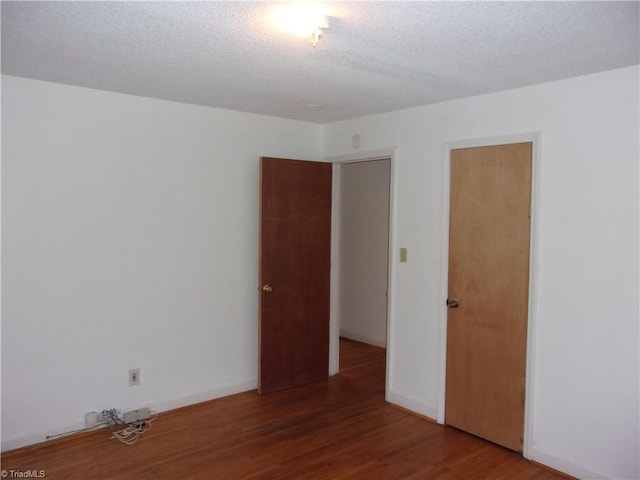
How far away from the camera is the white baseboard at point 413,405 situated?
12.6 ft

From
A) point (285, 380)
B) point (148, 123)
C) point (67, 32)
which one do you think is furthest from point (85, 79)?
point (285, 380)

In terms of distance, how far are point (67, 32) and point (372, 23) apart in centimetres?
140

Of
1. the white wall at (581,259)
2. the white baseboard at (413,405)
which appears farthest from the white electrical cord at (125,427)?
the white wall at (581,259)

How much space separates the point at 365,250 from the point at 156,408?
10.4ft

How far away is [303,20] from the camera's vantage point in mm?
2121

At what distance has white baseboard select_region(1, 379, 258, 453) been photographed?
321 cm

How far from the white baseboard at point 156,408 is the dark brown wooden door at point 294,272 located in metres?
0.21

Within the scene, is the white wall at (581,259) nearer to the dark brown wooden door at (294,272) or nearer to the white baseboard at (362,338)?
the dark brown wooden door at (294,272)

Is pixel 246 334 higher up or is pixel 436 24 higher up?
pixel 436 24

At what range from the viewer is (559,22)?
2.10 meters

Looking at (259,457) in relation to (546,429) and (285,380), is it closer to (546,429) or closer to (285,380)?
(285,380)

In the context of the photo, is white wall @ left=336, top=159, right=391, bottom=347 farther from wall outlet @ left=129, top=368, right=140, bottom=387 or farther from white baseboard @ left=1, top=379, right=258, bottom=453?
wall outlet @ left=129, top=368, right=140, bottom=387

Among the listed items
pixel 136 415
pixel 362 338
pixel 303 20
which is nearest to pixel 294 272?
pixel 136 415

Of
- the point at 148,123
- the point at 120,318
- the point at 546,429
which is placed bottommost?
the point at 546,429
